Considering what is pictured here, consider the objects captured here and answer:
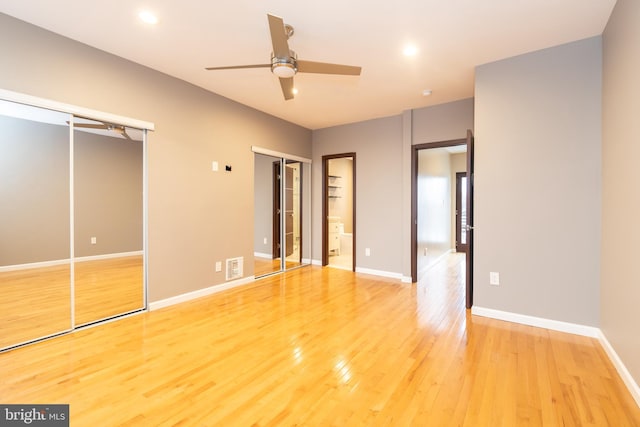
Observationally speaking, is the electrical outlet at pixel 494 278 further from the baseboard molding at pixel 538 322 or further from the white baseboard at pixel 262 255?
the white baseboard at pixel 262 255

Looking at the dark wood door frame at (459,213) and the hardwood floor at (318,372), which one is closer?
the hardwood floor at (318,372)

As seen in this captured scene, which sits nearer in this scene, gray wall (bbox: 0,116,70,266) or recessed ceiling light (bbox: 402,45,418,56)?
gray wall (bbox: 0,116,70,266)

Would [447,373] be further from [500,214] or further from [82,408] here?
[82,408]

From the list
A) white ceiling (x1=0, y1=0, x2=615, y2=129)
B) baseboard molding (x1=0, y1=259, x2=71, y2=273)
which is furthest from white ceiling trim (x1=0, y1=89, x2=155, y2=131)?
baseboard molding (x1=0, y1=259, x2=71, y2=273)

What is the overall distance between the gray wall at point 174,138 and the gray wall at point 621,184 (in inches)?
160

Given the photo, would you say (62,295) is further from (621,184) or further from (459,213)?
(459,213)

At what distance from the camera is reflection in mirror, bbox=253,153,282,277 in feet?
17.3

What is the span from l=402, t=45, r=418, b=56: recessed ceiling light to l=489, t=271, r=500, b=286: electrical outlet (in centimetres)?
245

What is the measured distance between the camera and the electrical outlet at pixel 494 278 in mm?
A: 3167

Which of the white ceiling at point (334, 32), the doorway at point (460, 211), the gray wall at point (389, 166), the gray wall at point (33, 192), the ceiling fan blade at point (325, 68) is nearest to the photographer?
the white ceiling at point (334, 32)

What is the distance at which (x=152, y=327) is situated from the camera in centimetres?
288

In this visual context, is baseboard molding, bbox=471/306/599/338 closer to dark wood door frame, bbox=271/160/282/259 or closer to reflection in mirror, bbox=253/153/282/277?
reflection in mirror, bbox=253/153/282/277

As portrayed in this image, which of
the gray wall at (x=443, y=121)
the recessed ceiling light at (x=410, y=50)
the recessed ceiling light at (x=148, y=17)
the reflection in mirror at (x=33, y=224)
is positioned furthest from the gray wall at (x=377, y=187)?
the reflection in mirror at (x=33, y=224)

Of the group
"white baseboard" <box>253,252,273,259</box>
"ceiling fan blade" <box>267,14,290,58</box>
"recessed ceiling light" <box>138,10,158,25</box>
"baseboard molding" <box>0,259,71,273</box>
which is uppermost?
"recessed ceiling light" <box>138,10,158,25</box>
